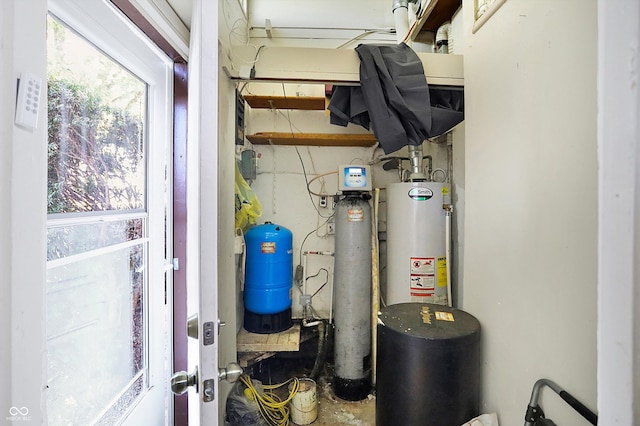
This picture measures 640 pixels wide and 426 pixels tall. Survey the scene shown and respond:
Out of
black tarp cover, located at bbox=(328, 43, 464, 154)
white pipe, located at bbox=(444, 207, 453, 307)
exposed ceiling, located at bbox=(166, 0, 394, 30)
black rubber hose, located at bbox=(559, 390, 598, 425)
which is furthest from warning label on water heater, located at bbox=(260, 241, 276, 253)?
exposed ceiling, located at bbox=(166, 0, 394, 30)

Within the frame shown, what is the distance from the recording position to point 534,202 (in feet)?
3.24

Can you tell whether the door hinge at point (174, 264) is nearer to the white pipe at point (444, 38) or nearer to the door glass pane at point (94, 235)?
the door glass pane at point (94, 235)

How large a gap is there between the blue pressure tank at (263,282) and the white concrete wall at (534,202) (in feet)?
4.03

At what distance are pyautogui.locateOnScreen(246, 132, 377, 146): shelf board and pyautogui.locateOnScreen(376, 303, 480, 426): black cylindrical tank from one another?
140 cm

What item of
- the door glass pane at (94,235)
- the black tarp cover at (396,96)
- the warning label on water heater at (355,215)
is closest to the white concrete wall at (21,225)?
the door glass pane at (94,235)

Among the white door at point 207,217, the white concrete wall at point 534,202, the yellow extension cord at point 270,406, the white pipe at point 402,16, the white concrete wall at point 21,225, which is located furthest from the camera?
the white pipe at point 402,16

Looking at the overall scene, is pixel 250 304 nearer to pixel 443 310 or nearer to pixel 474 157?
pixel 443 310

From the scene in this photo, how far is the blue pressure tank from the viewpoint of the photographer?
6.36 ft

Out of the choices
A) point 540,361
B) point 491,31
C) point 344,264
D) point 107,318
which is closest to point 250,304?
point 344,264

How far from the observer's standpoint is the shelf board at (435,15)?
1704 mm

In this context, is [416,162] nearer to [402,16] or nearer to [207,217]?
[402,16]

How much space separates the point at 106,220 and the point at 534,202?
162 centimetres

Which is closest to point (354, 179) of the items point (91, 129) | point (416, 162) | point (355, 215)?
point (355, 215)

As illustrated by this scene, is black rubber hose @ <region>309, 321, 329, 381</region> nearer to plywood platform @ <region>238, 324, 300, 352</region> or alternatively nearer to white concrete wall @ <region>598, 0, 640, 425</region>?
plywood platform @ <region>238, 324, 300, 352</region>
